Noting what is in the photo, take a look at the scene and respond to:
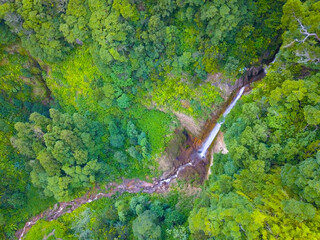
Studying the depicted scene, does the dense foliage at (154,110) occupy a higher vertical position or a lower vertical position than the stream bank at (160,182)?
higher

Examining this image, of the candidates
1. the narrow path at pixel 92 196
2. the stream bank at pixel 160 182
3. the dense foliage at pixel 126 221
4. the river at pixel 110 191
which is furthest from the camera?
the narrow path at pixel 92 196

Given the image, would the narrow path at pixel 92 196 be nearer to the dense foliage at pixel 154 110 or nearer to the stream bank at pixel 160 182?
the stream bank at pixel 160 182

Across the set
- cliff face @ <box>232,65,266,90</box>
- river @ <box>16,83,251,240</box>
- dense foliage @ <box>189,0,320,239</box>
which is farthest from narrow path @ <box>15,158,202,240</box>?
cliff face @ <box>232,65,266,90</box>

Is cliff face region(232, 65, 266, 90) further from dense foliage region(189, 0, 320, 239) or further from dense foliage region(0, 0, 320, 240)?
dense foliage region(189, 0, 320, 239)

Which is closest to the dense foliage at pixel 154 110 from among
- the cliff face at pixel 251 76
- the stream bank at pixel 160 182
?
the cliff face at pixel 251 76

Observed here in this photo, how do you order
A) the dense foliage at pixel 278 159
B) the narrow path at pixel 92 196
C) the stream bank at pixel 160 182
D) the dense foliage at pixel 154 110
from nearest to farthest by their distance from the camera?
the dense foliage at pixel 278 159
the dense foliage at pixel 154 110
the stream bank at pixel 160 182
the narrow path at pixel 92 196

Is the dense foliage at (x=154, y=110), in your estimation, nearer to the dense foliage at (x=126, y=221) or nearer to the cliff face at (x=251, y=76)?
the dense foliage at (x=126, y=221)

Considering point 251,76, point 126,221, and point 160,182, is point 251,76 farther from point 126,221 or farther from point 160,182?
point 126,221

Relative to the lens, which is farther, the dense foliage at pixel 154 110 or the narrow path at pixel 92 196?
the narrow path at pixel 92 196

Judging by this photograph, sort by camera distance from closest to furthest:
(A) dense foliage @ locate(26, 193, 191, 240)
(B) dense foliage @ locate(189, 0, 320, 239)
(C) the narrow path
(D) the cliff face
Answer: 1. (B) dense foliage @ locate(189, 0, 320, 239)
2. (A) dense foliage @ locate(26, 193, 191, 240)
3. (D) the cliff face
4. (C) the narrow path
